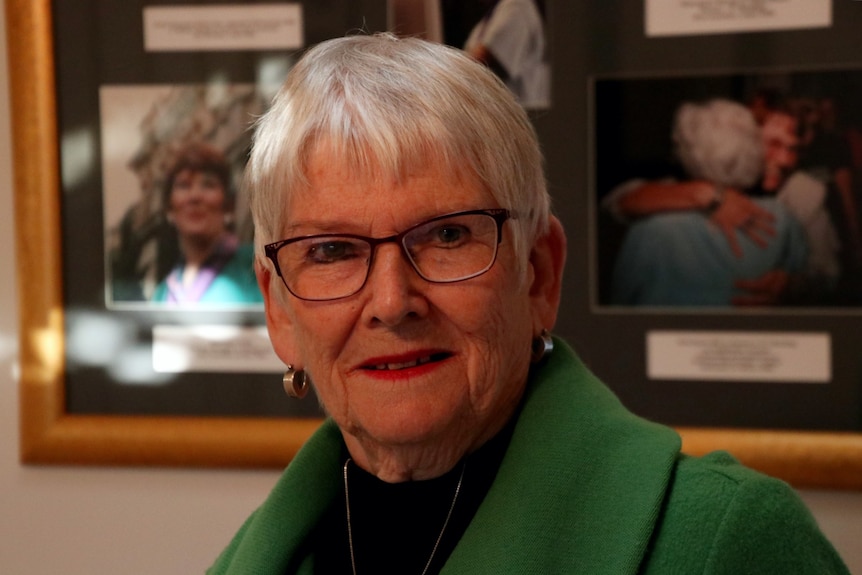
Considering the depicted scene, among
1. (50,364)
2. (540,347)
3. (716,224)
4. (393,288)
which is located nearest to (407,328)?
(393,288)

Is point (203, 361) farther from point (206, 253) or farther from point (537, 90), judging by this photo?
point (537, 90)

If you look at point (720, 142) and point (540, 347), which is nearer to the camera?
point (540, 347)

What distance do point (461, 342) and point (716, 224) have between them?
2.12ft

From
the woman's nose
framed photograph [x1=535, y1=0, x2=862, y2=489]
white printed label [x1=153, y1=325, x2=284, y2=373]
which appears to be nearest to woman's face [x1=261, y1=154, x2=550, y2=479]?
the woman's nose

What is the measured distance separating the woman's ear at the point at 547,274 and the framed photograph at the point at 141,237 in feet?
2.15

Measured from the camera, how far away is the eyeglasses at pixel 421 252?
0.99 m

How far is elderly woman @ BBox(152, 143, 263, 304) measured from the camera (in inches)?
66.4

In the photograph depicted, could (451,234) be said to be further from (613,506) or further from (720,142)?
(720,142)

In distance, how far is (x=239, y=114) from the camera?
1.67m

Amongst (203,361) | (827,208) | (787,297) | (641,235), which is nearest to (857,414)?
(787,297)

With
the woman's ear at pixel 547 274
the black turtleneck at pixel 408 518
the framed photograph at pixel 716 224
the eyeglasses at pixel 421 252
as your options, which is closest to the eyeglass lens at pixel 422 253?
the eyeglasses at pixel 421 252

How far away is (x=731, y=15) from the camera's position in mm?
1476

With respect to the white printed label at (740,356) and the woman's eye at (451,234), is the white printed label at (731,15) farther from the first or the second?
the woman's eye at (451,234)

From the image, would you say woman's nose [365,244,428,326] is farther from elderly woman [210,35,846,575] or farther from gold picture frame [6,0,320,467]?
gold picture frame [6,0,320,467]
